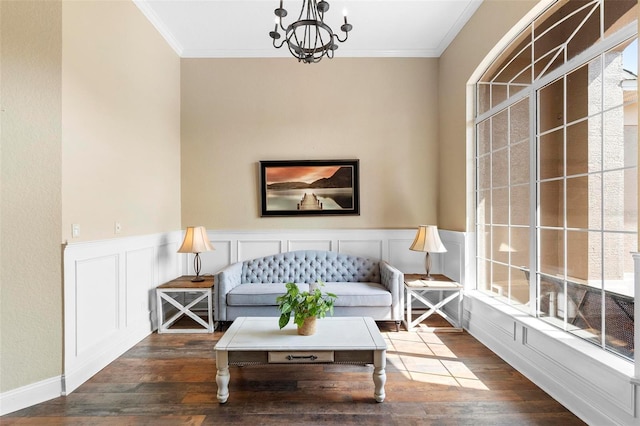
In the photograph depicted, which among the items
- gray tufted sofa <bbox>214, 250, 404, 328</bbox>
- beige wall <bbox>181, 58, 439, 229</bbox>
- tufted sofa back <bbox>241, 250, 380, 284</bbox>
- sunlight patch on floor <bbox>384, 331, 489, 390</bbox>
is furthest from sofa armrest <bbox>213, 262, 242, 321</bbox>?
sunlight patch on floor <bbox>384, 331, 489, 390</bbox>

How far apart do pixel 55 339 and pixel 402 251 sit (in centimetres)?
386

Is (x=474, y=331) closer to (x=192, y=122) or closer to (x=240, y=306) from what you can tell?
(x=240, y=306)

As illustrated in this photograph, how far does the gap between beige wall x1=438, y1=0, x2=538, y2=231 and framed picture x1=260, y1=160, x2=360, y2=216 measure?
1.22m

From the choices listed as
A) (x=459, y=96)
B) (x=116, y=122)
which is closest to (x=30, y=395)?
(x=116, y=122)

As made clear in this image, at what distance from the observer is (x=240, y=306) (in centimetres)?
369

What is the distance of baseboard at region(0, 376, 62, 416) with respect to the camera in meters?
2.24

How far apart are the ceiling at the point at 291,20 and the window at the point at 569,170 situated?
0.95 m

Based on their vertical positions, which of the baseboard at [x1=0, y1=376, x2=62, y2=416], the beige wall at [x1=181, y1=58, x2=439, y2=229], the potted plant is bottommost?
the baseboard at [x1=0, y1=376, x2=62, y2=416]

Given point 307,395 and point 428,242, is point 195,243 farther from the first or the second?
point 428,242

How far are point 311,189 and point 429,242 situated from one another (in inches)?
68.5

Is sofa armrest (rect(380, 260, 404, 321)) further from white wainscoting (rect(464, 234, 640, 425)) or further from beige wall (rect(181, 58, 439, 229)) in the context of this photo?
beige wall (rect(181, 58, 439, 229))

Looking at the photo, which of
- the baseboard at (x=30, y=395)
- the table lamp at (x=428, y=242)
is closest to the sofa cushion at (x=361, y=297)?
the table lamp at (x=428, y=242)

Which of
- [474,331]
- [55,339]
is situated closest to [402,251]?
[474,331]

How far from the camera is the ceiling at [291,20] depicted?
138 inches
